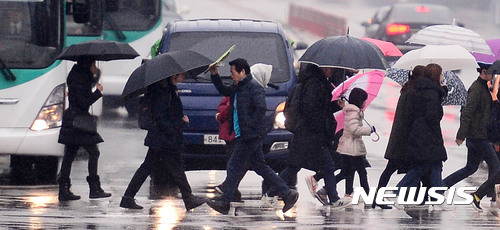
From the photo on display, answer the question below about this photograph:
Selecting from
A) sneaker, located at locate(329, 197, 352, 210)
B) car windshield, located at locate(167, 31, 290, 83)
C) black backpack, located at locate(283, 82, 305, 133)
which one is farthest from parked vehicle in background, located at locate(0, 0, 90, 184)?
sneaker, located at locate(329, 197, 352, 210)

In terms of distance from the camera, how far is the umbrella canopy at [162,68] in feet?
37.6

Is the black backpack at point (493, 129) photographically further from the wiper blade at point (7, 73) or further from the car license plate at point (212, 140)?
the wiper blade at point (7, 73)

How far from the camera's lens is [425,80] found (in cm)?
1166

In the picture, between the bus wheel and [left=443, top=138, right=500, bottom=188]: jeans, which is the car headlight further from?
the bus wheel

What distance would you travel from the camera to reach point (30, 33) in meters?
13.8

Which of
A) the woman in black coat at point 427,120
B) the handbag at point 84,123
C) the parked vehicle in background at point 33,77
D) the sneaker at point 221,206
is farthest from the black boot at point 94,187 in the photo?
the woman in black coat at point 427,120

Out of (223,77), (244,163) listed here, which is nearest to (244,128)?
(244,163)

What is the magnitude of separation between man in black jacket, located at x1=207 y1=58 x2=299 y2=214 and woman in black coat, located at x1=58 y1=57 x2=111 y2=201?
4.59 ft

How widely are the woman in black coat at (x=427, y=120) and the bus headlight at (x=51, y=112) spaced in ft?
13.0

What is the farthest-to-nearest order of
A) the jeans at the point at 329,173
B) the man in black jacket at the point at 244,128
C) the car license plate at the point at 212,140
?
the car license plate at the point at 212,140, the jeans at the point at 329,173, the man in black jacket at the point at 244,128

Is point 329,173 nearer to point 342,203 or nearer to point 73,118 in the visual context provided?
point 342,203

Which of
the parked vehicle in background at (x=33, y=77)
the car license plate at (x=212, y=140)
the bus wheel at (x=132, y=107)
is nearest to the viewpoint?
the parked vehicle in background at (x=33, y=77)

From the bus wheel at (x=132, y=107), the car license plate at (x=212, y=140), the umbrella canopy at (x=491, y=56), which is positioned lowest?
the bus wheel at (x=132, y=107)

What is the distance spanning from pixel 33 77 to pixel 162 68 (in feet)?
8.60
